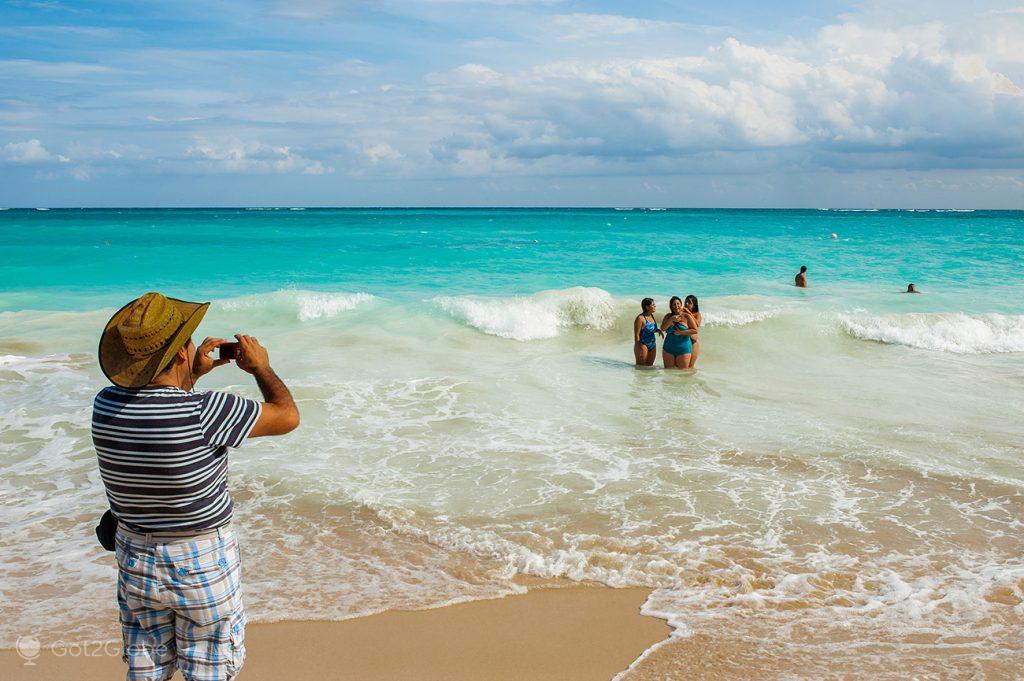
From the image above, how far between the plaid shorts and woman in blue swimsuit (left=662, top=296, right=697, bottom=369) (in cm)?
1040

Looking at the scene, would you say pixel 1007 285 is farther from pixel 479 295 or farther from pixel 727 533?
pixel 727 533

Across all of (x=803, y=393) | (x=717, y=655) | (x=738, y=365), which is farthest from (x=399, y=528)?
(x=738, y=365)

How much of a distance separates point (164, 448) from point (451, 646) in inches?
97.2

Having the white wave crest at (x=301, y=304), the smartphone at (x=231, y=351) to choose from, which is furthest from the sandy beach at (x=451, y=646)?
the white wave crest at (x=301, y=304)

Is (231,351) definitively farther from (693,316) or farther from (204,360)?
(693,316)

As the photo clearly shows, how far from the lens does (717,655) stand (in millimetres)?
4301

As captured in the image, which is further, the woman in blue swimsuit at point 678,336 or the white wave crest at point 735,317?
the white wave crest at point 735,317

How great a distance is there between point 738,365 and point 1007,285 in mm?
17194

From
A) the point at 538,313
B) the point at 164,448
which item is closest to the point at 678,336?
the point at 538,313

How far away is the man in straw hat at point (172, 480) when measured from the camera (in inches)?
101

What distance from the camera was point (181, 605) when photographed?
270 centimetres

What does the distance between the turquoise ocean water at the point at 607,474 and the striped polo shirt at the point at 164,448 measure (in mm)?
2340

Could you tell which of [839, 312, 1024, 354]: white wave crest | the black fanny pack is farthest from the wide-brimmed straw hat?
[839, 312, 1024, 354]: white wave crest

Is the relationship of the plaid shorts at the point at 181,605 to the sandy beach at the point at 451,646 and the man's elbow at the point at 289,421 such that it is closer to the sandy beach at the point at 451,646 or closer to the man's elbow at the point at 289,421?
the man's elbow at the point at 289,421
